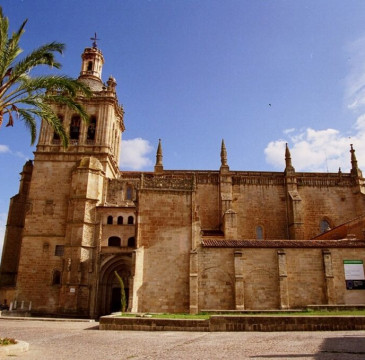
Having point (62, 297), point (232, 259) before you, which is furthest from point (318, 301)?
point (62, 297)

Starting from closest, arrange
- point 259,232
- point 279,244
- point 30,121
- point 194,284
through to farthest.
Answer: point 30,121 < point 194,284 < point 279,244 < point 259,232

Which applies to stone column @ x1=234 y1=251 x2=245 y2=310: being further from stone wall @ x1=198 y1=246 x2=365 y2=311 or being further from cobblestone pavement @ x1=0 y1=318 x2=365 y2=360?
cobblestone pavement @ x1=0 y1=318 x2=365 y2=360

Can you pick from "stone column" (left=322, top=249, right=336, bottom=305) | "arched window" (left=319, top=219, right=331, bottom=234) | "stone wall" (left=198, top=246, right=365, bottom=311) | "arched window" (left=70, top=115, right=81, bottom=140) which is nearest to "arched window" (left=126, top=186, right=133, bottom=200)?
"arched window" (left=70, top=115, right=81, bottom=140)

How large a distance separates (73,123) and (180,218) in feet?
59.8

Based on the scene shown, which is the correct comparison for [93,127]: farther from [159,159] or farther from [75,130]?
[159,159]

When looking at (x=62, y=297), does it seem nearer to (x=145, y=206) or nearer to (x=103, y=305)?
(x=103, y=305)

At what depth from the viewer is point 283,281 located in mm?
21234

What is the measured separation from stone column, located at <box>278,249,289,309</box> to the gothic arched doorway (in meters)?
12.5

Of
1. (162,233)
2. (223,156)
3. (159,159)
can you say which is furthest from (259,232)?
(162,233)

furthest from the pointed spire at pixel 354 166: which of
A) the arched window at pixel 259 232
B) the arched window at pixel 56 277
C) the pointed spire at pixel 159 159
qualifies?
the arched window at pixel 56 277

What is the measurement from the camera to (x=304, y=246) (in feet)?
73.0

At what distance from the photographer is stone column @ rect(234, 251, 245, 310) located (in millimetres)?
20594

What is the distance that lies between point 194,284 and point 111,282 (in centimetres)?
1202

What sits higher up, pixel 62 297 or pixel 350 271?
pixel 350 271
